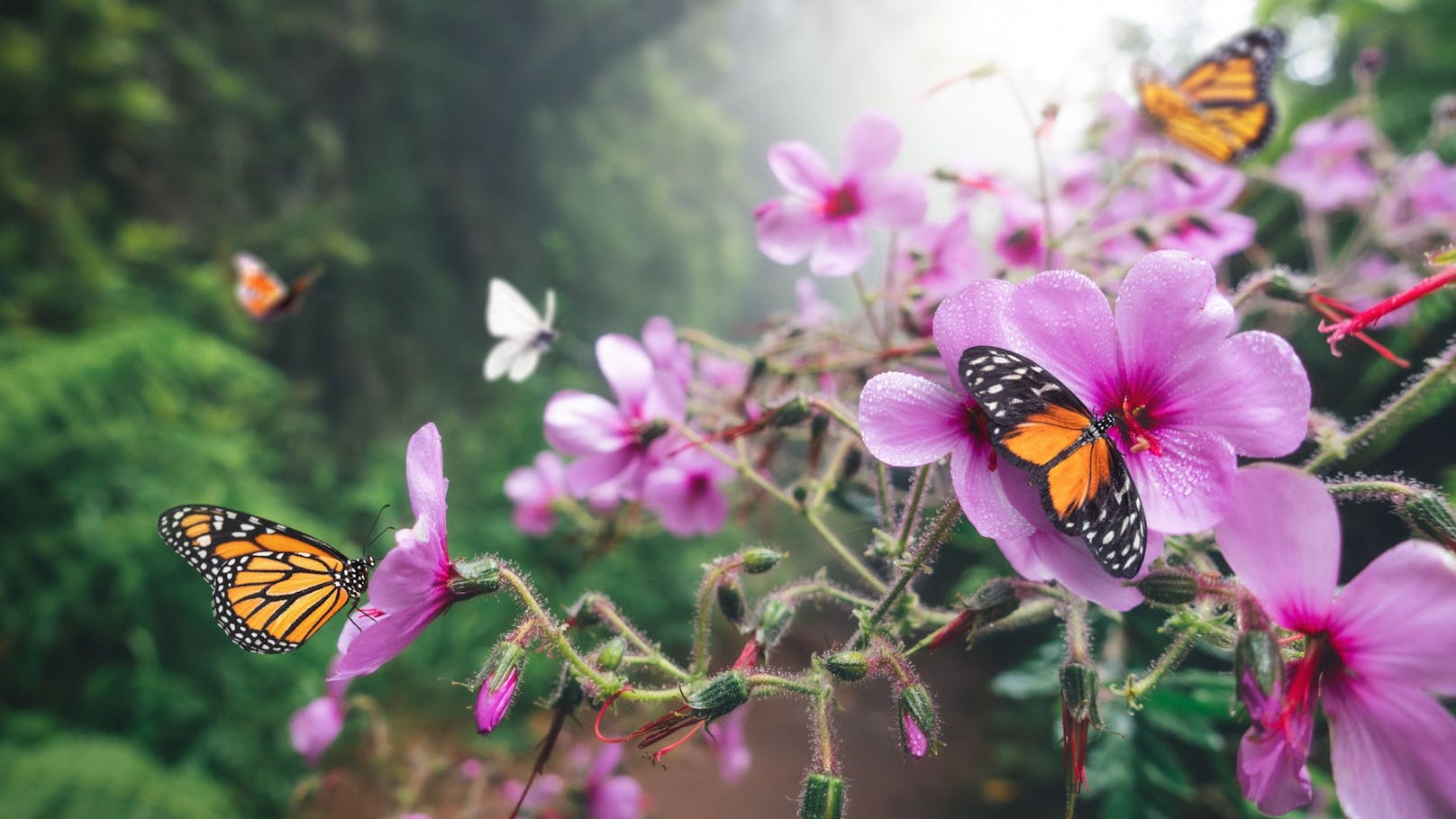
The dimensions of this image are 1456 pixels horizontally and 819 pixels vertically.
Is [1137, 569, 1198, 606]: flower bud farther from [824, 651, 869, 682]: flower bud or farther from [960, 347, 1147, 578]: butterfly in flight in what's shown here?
[824, 651, 869, 682]: flower bud

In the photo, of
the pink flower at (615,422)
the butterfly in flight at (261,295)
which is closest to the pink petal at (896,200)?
the pink flower at (615,422)

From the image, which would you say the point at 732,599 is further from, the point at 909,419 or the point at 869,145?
the point at 869,145

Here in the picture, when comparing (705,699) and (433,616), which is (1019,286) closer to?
(705,699)

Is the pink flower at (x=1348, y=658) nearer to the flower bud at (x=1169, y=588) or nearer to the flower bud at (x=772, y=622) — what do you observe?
the flower bud at (x=1169, y=588)

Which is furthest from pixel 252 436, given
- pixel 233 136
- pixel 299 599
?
pixel 299 599

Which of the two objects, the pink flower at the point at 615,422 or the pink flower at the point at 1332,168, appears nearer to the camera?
the pink flower at the point at 615,422
